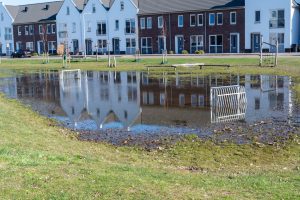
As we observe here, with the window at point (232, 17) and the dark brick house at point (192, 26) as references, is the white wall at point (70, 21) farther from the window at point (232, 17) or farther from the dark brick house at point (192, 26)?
the window at point (232, 17)

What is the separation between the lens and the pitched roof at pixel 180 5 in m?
66.7

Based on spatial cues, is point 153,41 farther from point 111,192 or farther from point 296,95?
point 111,192


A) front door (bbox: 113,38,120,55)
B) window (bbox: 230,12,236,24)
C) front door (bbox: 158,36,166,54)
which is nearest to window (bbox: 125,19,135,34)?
front door (bbox: 113,38,120,55)

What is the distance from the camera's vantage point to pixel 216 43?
67875 mm

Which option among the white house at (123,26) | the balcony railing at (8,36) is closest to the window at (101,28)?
the white house at (123,26)

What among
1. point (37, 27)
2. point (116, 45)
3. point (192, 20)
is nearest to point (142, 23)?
point (116, 45)

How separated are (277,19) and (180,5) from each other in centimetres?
1540

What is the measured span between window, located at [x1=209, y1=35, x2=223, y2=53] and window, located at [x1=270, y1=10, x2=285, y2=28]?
24.9 ft

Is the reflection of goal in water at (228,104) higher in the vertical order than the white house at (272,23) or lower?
lower

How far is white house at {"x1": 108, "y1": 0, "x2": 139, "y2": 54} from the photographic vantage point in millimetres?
76625

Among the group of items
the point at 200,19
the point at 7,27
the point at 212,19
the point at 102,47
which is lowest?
the point at 102,47

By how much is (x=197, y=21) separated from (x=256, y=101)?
4849 cm

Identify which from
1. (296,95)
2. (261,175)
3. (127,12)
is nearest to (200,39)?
(127,12)

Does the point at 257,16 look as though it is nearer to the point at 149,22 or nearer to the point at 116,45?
the point at 149,22
